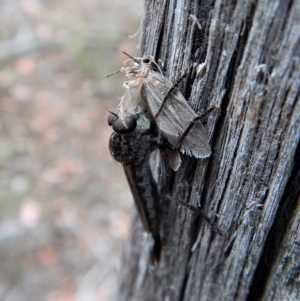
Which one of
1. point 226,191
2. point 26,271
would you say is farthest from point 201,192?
point 26,271

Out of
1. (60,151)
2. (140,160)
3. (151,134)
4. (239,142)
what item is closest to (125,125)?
(151,134)

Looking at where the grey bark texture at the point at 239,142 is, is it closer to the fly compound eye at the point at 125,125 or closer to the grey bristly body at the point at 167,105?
the grey bristly body at the point at 167,105

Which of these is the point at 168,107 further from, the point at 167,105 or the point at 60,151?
the point at 60,151

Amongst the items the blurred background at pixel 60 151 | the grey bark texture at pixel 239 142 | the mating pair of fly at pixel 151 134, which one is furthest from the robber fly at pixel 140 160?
the blurred background at pixel 60 151

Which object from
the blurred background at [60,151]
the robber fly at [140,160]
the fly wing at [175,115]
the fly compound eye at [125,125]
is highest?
the fly wing at [175,115]

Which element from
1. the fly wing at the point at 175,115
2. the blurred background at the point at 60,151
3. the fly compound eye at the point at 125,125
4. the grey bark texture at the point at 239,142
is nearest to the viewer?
the grey bark texture at the point at 239,142

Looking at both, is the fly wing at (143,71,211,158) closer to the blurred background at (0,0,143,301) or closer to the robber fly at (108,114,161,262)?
the robber fly at (108,114,161,262)

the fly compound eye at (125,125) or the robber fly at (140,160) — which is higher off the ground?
the fly compound eye at (125,125)

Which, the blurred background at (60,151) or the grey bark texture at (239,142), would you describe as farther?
the blurred background at (60,151)
